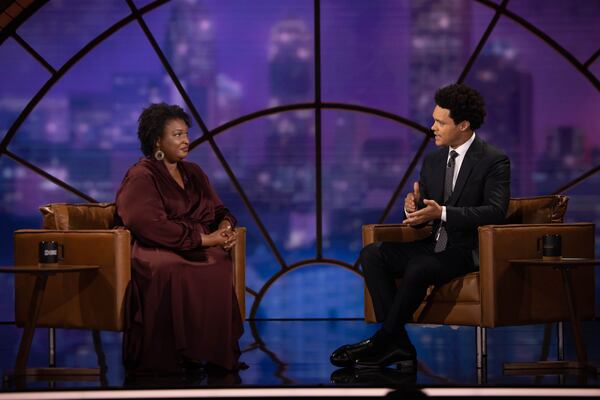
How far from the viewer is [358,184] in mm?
6582

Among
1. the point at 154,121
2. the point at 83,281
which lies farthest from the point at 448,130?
the point at 83,281

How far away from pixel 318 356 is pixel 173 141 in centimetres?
136

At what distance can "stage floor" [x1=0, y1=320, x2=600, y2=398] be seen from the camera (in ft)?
12.8

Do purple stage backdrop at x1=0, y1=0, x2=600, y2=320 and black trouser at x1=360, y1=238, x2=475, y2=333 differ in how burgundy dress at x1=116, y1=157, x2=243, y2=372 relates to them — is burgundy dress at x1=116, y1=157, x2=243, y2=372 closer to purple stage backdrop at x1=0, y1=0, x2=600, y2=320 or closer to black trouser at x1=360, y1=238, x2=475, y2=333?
black trouser at x1=360, y1=238, x2=475, y2=333

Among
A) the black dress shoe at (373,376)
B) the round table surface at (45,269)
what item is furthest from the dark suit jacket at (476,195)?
the round table surface at (45,269)

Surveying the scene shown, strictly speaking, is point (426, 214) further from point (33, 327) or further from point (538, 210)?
point (33, 327)

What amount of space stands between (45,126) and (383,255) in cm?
316

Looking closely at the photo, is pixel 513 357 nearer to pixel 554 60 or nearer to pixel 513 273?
pixel 513 273

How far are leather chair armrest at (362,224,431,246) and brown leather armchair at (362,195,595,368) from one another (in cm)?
53

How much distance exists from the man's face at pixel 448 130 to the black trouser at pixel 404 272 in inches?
21.5

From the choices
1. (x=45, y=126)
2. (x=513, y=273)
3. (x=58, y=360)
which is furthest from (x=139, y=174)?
(x=45, y=126)

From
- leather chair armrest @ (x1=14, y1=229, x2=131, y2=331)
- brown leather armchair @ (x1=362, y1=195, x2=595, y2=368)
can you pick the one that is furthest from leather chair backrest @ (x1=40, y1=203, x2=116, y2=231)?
brown leather armchair @ (x1=362, y1=195, x2=595, y2=368)

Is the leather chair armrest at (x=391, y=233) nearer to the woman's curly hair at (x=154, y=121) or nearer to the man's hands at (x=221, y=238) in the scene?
the man's hands at (x=221, y=238)

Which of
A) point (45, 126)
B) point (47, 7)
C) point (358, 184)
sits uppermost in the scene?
point (47, 7)
